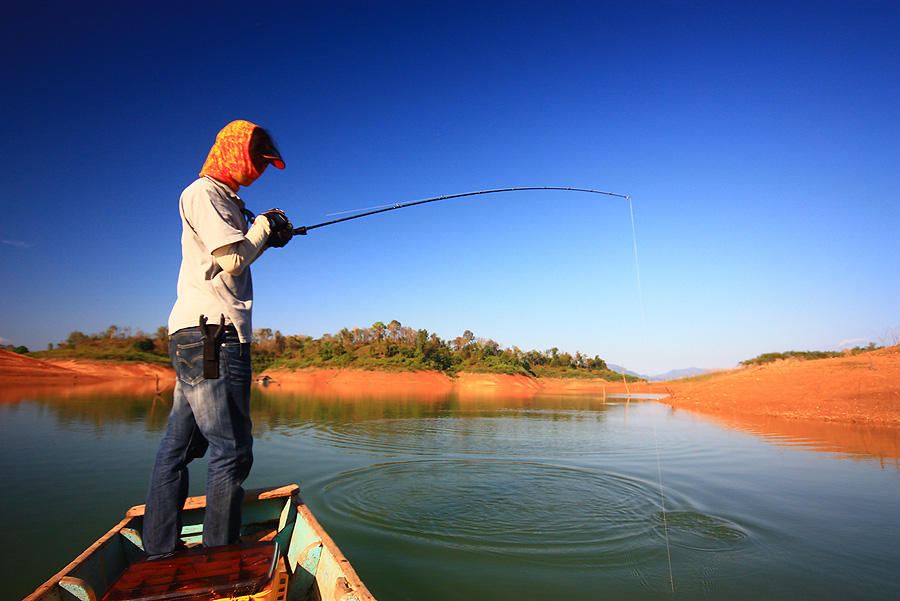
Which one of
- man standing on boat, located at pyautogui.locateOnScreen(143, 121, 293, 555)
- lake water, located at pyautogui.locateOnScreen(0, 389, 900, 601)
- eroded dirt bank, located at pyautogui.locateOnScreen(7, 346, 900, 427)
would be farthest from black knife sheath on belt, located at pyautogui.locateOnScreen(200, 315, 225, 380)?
eroded dirt bank, located at pyautogui.locateOnScreen(7, 346, 900, 427)

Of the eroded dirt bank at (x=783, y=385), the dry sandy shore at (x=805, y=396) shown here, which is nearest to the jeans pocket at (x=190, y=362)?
the dry sandy shore at (x=805, y=396)

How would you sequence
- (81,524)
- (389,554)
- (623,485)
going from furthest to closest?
(623,485) → (81,524) → (389,554)

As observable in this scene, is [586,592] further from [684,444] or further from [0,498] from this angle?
[684,444]

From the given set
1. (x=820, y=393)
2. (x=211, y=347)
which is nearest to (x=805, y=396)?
(x=820, y=393)

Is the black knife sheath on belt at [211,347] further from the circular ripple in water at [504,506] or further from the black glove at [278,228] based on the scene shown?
the circular ripple in water at [504,506]

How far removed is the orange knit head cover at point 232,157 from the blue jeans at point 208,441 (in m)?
0.87

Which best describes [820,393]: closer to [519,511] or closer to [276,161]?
[519,511]

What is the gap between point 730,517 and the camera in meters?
4.48

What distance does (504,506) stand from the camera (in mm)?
4699

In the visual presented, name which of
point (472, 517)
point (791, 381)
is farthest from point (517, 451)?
point (791, 381)

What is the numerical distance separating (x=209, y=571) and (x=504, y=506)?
11.6ft

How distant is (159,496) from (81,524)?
9.17ft

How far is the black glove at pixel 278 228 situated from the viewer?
2.46m

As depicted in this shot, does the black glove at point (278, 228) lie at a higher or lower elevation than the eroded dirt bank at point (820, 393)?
higher
